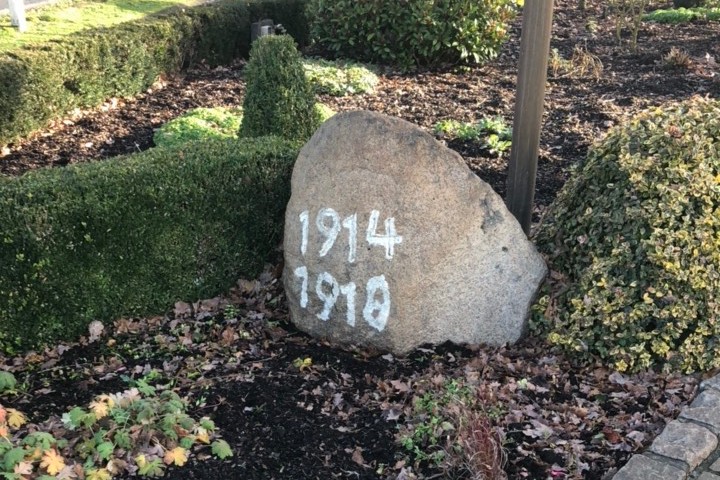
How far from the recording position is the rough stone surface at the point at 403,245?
4.22 meters

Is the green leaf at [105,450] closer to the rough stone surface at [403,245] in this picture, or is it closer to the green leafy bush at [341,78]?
the rough stone surface at [403,245]

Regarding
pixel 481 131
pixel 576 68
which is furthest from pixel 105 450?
pixel 576 68

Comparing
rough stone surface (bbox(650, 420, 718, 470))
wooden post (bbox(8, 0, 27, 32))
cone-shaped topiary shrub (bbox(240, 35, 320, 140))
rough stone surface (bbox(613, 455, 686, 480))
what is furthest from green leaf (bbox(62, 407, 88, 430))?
wooden post (bbox(8, 0, 27, 32))

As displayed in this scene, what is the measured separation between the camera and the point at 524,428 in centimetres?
376

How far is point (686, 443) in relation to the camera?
3.65m

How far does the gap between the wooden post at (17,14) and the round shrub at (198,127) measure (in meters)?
3.20

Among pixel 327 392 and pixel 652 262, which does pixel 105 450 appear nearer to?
pixel 327 392

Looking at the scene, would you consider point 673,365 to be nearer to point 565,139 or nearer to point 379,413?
point 379,413

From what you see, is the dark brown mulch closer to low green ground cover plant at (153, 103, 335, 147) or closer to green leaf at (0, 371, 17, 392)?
green leaf at (0, 371, 17, 392)

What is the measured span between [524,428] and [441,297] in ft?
2.76

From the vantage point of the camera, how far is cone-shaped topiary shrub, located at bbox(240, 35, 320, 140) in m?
5.74

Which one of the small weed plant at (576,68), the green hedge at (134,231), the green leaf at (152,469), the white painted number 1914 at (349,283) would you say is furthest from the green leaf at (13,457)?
the small weed plant at (576,68)

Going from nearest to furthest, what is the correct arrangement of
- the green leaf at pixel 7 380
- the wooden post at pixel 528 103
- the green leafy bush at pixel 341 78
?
the green leaf at pixel 7 380
the wooden post at pixel 528 103
the green leafy bush at pixel 341 78

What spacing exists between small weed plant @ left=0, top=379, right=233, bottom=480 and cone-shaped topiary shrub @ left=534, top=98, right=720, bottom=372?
1.96 metres
